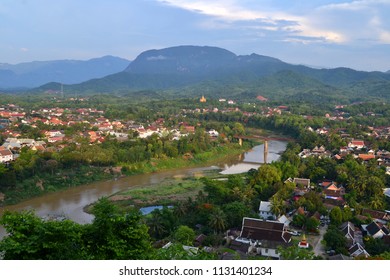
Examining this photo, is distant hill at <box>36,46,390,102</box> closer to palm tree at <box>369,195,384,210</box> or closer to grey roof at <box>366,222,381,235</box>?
palm tree at <box>369,195,384,210</box>

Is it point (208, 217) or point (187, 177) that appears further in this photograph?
point (187, 177)

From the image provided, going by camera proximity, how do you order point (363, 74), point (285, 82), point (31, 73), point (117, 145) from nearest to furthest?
point (117, 145)
point (285, 82)
point (363, 74)
point (31, 73)

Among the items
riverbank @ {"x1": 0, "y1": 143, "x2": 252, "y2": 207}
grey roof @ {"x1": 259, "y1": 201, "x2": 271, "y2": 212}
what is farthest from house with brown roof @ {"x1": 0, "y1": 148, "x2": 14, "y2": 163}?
grey roof @ {"x1": 259, "y1": 201, "x2": 271, "y2": 212}

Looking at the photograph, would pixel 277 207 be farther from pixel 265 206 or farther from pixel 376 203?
pixel 376 203

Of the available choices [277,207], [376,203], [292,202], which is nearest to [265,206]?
[277,207]

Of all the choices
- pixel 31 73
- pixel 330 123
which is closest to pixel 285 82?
pixel 330 123

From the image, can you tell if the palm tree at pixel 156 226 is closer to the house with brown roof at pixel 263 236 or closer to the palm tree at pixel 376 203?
the house with brown roof at pixel 263 236

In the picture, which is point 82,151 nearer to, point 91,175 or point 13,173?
point 91,175
